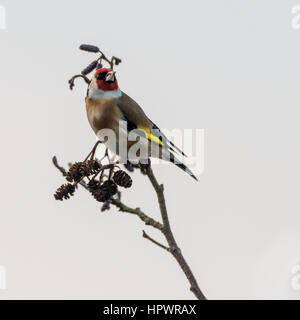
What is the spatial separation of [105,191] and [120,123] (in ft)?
2.98

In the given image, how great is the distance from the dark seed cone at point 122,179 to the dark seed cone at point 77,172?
160 millimetres

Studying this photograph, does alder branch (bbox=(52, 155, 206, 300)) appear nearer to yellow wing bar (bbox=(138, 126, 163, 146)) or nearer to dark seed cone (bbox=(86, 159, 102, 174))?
dark seed cone (bbox=(86, 159, 102, 174))

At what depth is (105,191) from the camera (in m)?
2.37

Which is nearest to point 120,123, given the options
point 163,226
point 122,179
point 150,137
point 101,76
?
point 150,137

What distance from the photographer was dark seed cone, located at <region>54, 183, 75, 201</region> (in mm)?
2479

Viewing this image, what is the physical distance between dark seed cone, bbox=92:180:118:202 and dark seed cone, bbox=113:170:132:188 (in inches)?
4.0

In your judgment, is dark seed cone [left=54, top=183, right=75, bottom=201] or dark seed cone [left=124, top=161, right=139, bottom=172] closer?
dark seed cone [left=54, top=183, right=75, bottom=201]

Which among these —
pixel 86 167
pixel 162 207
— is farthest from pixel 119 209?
pixel 86 167

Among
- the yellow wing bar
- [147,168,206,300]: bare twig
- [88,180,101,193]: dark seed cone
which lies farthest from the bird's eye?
[147,168,206,300]: bare twig

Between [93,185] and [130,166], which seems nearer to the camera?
[93,185]

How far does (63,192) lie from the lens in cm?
248

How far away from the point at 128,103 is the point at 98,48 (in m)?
Answer: 0.95

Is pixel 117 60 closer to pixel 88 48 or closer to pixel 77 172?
pixel 88 48

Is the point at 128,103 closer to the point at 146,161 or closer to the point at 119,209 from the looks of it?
the point at 146,161
